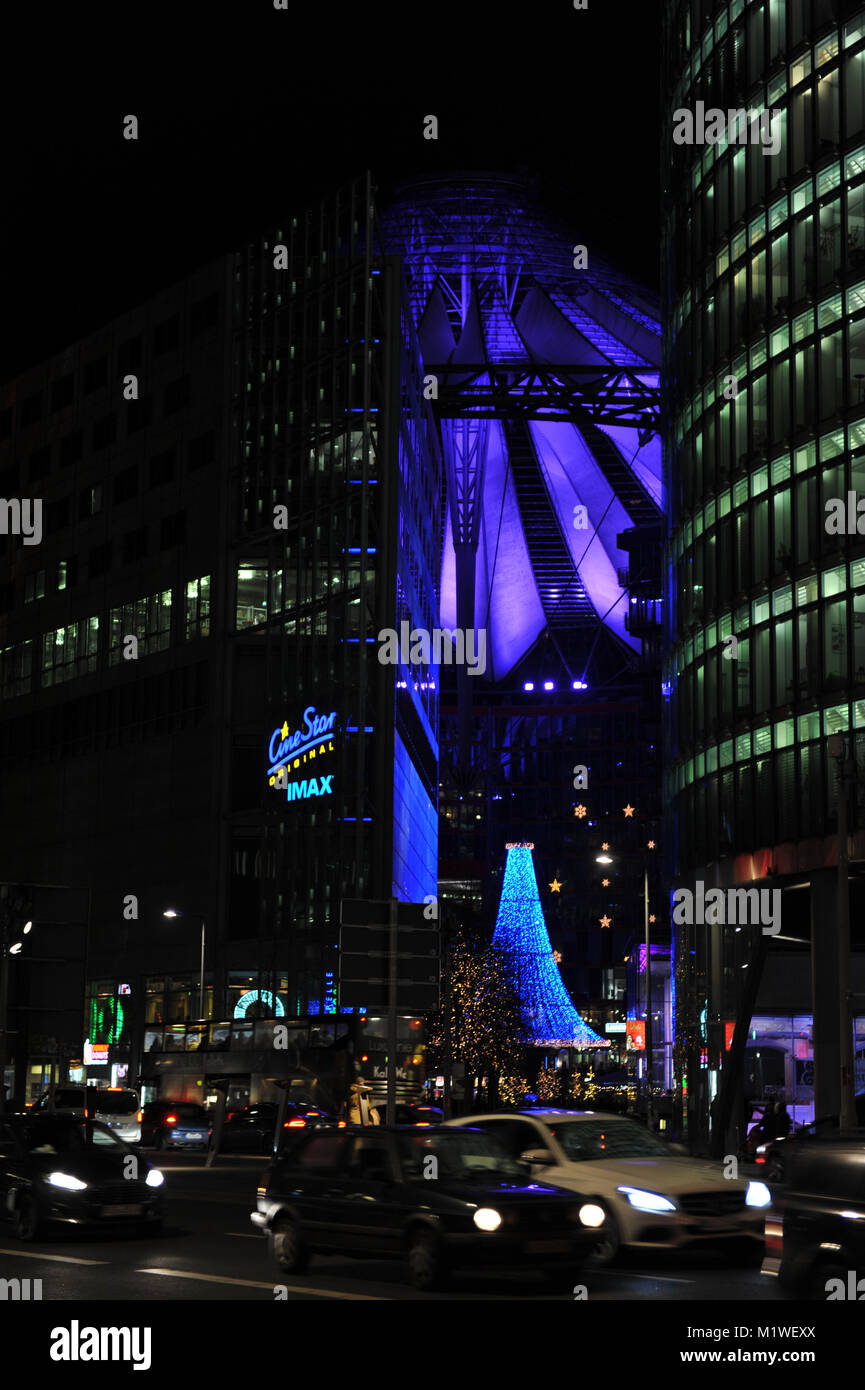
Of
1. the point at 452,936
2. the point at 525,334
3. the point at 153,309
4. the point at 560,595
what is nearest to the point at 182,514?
the point at 153,309

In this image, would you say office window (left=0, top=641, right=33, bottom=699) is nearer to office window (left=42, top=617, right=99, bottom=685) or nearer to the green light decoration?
office window (left=42, top=617, right=99, bottom=685)

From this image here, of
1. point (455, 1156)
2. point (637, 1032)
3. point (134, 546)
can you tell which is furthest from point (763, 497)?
point (134, 546)

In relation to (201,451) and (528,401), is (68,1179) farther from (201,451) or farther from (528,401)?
(528,401)

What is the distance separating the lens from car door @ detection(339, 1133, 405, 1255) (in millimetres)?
16766

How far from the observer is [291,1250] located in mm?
17672

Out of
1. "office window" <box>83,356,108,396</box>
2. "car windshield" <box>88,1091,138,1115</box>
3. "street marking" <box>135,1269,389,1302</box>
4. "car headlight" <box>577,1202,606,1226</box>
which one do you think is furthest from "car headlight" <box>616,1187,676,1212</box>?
"office window" <box>83,356,108,396</box>

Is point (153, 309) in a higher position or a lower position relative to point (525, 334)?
lower

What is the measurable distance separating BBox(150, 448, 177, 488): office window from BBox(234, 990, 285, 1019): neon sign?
2826cm

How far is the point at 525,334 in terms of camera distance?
138 m

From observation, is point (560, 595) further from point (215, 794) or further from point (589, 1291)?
point (589, 1291)

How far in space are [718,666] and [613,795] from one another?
113 m

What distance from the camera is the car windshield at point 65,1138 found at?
22016 millimetres

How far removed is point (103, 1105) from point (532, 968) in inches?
1455

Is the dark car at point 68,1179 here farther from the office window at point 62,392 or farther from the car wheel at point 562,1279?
the office window at point 62,392
